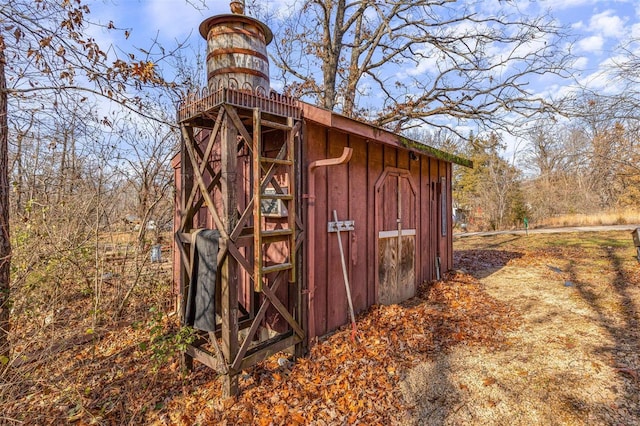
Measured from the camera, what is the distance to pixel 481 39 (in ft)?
34.4

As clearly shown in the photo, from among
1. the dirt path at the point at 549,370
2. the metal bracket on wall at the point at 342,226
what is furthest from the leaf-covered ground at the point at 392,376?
the metal bracket on wall at the point at 342,226

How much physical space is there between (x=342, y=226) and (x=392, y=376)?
2232 millimetres

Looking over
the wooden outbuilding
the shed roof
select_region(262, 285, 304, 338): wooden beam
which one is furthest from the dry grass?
select_region(262, 285, 304, 338): wooden beam

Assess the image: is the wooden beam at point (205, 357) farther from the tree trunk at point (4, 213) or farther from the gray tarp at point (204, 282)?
the tree trunk at point (4, 213)

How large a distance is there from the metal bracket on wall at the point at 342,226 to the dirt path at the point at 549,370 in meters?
2.21

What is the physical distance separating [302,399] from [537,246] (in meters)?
14.0

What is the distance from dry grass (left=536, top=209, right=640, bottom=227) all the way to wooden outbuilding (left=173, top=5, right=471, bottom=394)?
2060 centimetres

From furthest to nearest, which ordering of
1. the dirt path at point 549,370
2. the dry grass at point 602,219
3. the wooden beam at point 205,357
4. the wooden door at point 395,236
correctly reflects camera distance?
the dry grass at point 602,219 → the wooden door at point 395,236 → the wooden beam at point 205,357 → the dirt path at point 549,370

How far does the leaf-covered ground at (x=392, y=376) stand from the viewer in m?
3.15

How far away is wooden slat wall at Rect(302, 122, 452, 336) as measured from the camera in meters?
4.65

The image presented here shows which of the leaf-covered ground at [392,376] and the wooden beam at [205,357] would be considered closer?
the leaf-covered ground at [392,376]

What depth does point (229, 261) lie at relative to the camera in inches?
133

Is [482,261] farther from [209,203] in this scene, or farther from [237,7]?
[237,7]

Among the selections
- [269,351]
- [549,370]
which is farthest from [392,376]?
[549,370]
